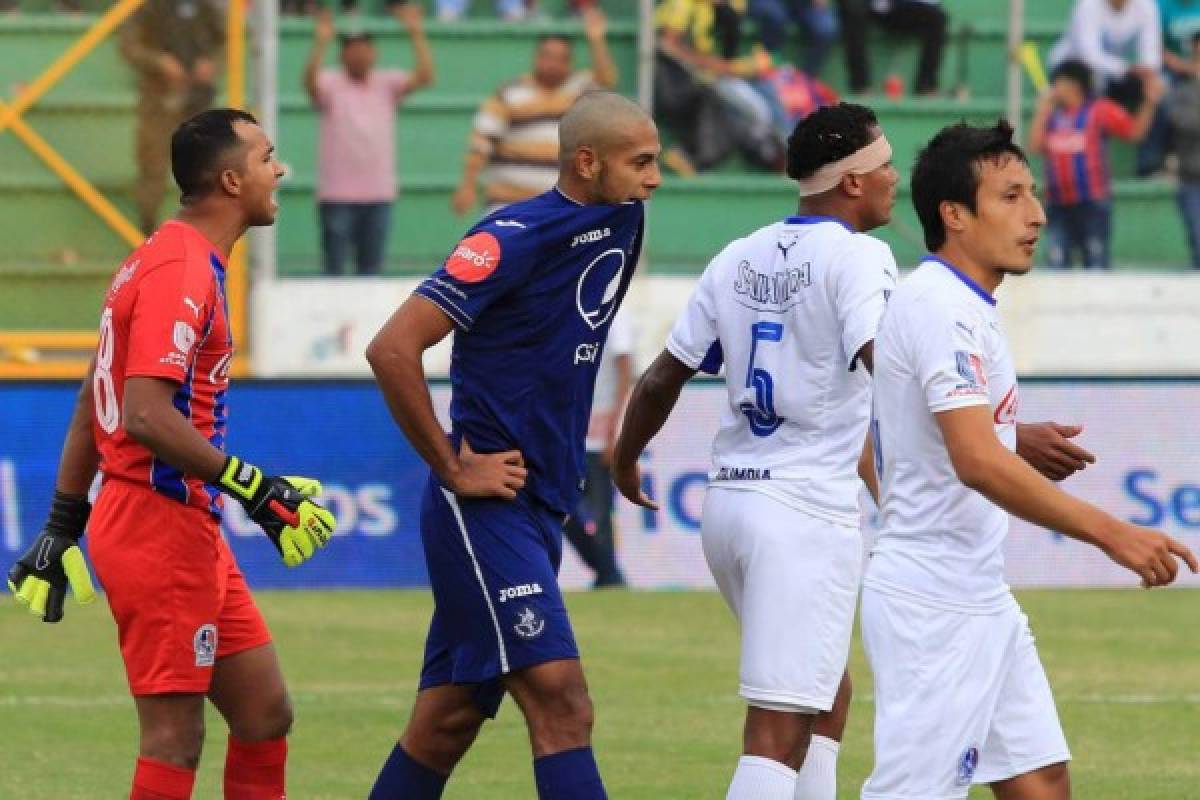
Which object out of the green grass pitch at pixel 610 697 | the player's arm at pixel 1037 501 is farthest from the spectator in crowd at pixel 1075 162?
the player's arm at pixel 1037 501

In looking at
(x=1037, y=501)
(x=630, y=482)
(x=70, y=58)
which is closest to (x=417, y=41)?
(x=70, y=58)

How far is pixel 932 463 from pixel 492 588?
1310 millimetres

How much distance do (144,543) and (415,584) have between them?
8.24 m

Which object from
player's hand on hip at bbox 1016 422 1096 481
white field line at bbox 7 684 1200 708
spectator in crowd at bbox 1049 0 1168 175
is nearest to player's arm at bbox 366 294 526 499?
player's hand on hip at bbox 1016 422 1096 481

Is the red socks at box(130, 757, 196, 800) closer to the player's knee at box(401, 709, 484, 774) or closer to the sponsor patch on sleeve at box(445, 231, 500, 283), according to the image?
the player's knee at box(401, 709, 484, 774)

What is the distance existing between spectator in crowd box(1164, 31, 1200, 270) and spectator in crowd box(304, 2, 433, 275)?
5685 millimetres

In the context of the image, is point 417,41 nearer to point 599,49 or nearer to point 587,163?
point 599,49

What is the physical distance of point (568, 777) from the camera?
6.52m

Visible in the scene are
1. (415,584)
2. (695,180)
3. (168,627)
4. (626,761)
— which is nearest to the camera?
(168,627)

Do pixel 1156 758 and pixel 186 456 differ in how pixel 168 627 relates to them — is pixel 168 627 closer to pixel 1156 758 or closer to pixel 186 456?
pixel 186 456

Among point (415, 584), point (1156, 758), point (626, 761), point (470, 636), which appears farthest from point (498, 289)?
point (415, 584)

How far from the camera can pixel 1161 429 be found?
49.8ft

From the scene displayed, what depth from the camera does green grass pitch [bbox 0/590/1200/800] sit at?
29.1 feet

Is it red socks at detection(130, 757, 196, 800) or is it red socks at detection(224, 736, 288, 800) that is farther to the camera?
red socks at detection(224, 736, 288, 800)
